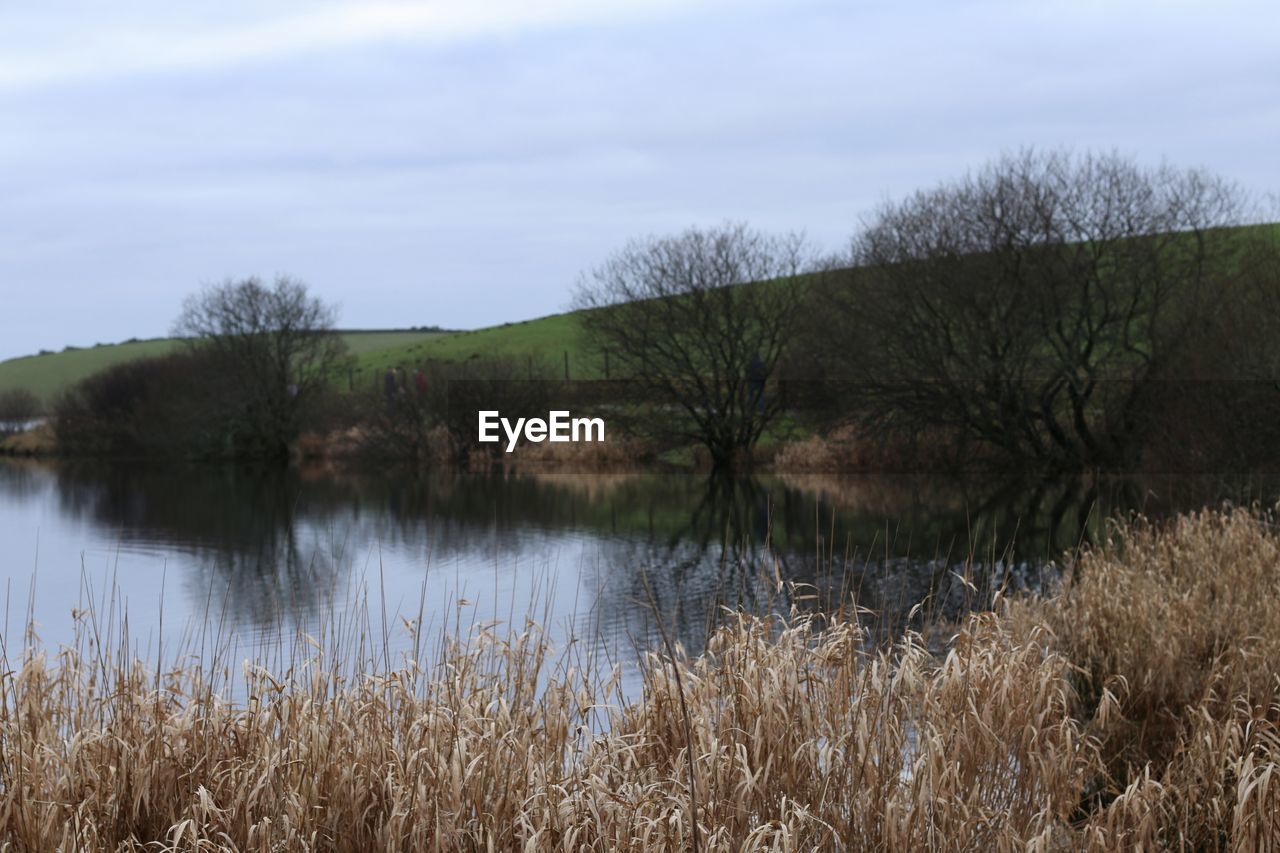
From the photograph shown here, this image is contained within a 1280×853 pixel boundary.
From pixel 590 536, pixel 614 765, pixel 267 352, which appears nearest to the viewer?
pixel 614 765

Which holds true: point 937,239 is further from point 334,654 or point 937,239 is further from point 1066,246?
point 334,654

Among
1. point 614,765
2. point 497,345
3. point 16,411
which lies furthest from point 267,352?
point 614,765

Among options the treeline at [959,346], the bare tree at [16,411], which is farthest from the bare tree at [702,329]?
the bare tree at [16,411]

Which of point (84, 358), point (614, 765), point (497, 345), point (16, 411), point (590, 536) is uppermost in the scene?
point (84, 358)

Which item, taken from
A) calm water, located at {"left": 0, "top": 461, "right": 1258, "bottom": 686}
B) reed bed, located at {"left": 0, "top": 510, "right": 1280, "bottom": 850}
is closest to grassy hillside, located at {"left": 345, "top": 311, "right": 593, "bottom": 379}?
calm water, located at {"left": 0, "top": 461, "right": 1258, "bottom": 686}

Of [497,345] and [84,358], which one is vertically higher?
[84,358]

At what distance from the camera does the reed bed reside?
503 centimetres

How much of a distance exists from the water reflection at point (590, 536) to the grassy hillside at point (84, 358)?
55.4 meters

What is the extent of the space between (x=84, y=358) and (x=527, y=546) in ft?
294

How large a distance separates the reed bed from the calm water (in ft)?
4.90

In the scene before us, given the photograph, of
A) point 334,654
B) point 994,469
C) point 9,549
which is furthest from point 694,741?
point 994,469

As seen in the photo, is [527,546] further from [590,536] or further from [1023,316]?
[1023,316]

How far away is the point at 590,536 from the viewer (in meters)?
24.1

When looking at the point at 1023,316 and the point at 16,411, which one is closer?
the point at 1023,316
